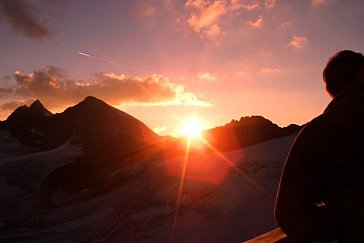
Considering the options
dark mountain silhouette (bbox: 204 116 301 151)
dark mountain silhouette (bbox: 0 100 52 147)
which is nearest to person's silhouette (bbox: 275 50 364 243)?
dark mountain silhouette (bbox: 204 116 301 151)

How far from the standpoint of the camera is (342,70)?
86.0 inches

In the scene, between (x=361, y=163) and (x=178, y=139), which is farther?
(x=178, y=139)

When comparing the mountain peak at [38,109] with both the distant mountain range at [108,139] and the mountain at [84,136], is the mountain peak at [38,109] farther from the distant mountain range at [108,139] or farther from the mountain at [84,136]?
the distant mountain range at [108,139]

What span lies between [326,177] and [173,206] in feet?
77.2

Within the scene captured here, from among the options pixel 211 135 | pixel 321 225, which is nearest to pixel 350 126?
pixel 321 225

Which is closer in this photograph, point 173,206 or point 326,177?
point 326,177

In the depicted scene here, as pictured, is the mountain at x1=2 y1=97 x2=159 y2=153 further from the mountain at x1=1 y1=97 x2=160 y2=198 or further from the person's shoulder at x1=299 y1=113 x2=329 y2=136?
the person's shoulder at x1=299 y1=113 x2=329 y2=136

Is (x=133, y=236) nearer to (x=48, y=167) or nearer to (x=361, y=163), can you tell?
(x=361, y=163)

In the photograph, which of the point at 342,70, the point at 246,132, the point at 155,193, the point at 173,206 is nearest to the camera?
the point at 342,70

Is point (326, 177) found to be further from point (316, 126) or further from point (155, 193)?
point (155, 193)

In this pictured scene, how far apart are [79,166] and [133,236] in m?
22.6

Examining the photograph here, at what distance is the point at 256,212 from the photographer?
21.1m

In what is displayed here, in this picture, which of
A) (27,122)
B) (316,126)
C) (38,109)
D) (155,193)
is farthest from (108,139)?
(27,122)

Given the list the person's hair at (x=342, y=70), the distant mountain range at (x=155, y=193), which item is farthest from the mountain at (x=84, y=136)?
the person's hair at (x=342, y=70)
